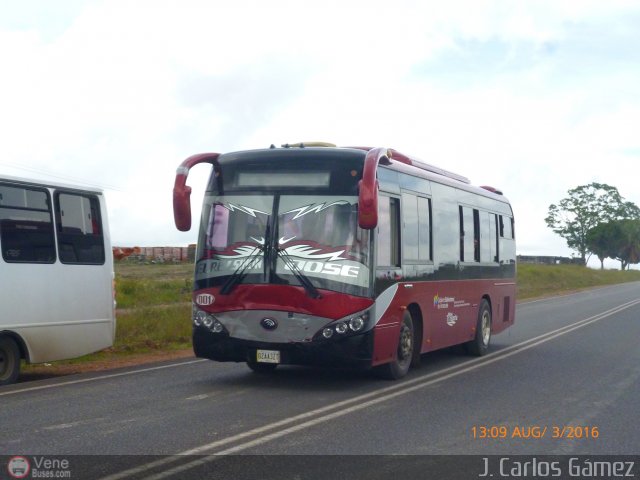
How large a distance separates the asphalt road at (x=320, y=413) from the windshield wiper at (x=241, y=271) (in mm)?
1302

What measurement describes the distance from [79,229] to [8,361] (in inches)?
87.7

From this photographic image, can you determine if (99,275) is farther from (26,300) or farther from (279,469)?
(279,469)

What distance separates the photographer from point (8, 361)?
12.1m

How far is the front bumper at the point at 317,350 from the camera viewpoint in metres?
11.3

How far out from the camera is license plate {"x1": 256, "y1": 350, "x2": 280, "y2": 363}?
1148 cm

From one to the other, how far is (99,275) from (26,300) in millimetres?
1594

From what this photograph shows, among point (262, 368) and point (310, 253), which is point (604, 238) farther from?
point (310, 253)

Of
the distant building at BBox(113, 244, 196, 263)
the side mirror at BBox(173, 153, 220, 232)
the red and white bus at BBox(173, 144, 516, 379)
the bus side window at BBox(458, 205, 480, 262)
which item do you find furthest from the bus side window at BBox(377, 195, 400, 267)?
the distant building at BBox(113, 244, 196, 263)

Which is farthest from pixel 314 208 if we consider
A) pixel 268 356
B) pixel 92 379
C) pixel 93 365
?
pixel 93 365

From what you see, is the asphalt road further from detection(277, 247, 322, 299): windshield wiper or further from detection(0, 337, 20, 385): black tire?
detection(277, 247, 322, 299): windshield wiper

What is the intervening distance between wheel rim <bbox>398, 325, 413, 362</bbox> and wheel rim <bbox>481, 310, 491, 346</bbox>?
14.2 ft

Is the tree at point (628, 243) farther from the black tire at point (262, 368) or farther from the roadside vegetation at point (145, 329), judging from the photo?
the black tire at point (262, 368)

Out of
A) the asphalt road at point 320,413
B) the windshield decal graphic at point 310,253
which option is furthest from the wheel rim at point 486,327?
the windshield decal graphic at point 310,253

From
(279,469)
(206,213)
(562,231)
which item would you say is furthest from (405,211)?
(562,231)
